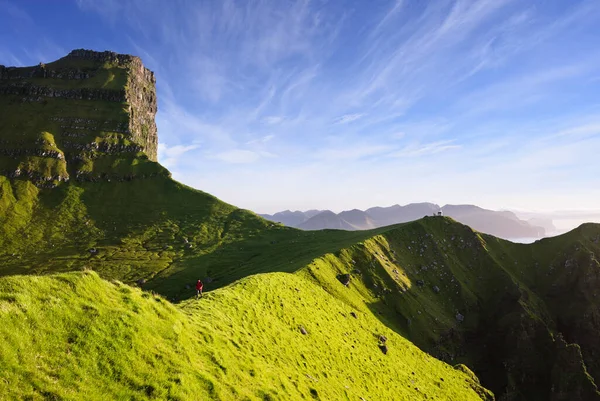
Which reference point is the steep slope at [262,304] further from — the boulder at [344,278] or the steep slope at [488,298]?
the steep slope at [488,298]

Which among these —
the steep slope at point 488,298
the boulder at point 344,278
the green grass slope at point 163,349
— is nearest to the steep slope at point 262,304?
the green grass slope at point 163,349

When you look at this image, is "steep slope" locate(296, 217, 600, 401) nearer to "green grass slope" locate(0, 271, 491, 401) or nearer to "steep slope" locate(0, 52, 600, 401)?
"steep slope" locate(0, 52, 600, 401)

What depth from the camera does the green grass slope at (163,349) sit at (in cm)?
1606

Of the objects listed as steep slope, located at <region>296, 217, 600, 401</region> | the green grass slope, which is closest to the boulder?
steep slope, located at <region>296, 217, 600, 401</region>

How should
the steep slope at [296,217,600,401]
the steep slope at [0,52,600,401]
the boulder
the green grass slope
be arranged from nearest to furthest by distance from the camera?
the green grass slope, the steep slope at [0,52,600,401], the boulder, the steep slope at [296,217,600,401]

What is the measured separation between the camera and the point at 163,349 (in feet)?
71.7

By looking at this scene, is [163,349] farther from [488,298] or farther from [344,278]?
[488,298]

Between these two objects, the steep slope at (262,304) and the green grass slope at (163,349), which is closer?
the green grass slope at (163,349)

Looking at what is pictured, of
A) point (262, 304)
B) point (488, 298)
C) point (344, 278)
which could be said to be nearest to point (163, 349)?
point (262, 304)

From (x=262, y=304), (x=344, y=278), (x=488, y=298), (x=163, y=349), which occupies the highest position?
(x=163, y=349)

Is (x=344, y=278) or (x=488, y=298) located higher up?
(x=344, y=278)

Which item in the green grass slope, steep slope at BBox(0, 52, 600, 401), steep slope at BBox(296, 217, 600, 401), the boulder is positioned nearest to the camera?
the green grass slope

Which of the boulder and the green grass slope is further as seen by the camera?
the boulder

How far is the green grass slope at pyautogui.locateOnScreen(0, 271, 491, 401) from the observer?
16.1m
